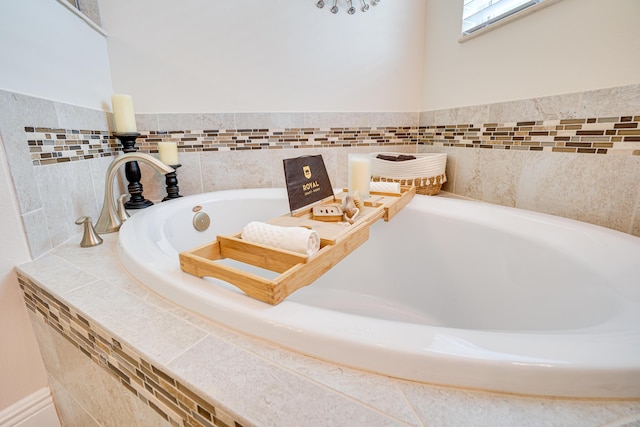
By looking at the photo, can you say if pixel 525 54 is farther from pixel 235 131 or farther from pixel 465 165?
pixel 235 131

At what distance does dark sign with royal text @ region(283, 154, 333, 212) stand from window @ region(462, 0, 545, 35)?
0.98m

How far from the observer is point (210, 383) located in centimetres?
36

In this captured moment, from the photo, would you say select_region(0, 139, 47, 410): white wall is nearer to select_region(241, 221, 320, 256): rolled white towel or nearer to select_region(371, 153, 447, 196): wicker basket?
select_region(241, 221, 320, 256): rolled white towel

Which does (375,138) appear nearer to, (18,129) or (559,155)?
(559,155)

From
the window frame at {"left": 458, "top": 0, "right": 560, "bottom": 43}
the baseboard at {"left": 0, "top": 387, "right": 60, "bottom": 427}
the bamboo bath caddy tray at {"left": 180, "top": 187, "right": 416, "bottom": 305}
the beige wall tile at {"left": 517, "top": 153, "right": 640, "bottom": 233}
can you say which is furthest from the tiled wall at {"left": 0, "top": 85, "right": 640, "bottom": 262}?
the bamboo bath caddy tray at {"left": 180, "top": 187, "right": 416, "bottom": 305}

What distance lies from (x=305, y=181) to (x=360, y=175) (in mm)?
222

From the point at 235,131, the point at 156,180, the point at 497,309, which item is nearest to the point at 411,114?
the point at 235,131

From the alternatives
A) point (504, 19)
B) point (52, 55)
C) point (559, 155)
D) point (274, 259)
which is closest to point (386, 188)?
point (559, 155)

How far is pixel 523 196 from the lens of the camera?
1133 millimetres

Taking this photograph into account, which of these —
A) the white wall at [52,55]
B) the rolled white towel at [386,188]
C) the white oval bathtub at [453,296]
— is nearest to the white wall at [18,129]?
the white wall at [52,55]

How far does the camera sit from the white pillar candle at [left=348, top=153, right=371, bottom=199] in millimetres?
1049

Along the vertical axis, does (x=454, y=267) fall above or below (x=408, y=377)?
below

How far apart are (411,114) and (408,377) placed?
1637 millimetres

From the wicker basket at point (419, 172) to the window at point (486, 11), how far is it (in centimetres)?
59
